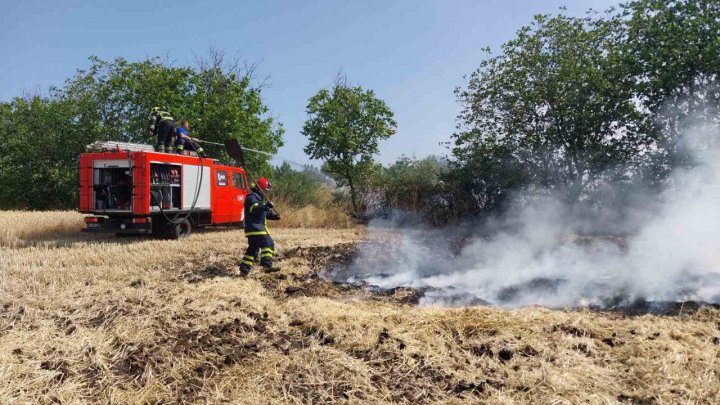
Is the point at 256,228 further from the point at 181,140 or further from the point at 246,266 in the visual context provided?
the point at 181,140

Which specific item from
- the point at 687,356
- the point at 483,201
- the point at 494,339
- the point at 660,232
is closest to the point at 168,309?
the point at 494,339

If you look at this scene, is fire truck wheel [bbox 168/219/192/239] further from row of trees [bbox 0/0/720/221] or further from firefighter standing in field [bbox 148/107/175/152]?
row of trees [bbox 0/0/720/221]

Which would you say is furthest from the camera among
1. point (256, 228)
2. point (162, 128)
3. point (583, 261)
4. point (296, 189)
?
point (296, 189)

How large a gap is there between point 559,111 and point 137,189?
1259 centimetres

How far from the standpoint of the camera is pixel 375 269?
8797 mm

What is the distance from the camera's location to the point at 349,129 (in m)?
17.6

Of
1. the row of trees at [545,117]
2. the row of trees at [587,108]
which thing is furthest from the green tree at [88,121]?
the row of trees at [587,108]

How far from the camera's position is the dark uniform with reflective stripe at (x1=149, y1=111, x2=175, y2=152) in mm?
11977

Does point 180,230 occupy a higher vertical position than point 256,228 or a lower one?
lower

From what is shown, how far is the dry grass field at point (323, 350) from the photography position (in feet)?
11.8

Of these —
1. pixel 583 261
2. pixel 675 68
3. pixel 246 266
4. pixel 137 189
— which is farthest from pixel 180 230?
pixel 675 68

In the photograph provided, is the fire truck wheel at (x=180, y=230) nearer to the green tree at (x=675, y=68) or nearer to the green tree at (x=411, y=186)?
the green tree at (x=411, y=186)

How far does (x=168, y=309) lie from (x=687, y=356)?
5.45 metres

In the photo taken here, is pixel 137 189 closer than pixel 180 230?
Yes
